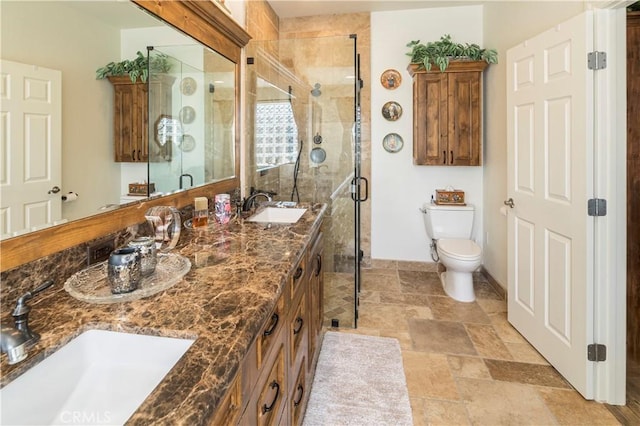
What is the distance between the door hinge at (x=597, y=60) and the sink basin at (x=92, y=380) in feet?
7.42

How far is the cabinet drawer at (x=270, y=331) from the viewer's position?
953 mm

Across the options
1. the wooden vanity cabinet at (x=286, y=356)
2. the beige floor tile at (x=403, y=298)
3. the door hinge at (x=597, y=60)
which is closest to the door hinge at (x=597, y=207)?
the door hinge at (x=597, y=60)

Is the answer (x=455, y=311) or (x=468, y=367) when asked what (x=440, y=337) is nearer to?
(x=468, y=367)

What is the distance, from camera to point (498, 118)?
3246 mm

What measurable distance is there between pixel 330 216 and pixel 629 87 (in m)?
2.20

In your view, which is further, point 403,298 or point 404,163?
point 404,163

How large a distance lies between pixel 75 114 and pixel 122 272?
0.62 m

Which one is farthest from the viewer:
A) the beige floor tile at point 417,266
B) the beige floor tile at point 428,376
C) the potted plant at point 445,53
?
the beige floor tile at point 417,266

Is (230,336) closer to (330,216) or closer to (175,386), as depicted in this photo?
(175,386)

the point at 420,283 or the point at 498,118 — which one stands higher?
the point at 498,118

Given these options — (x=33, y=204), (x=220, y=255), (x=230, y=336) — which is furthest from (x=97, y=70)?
(x=230, y=336)

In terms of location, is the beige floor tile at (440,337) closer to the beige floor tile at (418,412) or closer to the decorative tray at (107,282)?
the beige floor tile at (418,412)

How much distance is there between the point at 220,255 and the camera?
4.42 feet

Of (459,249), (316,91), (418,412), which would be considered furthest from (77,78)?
(459,249)
